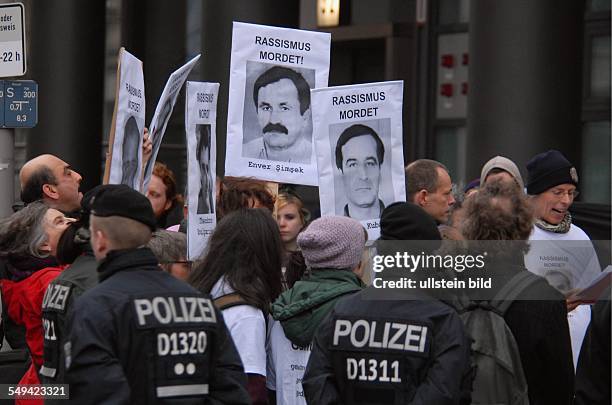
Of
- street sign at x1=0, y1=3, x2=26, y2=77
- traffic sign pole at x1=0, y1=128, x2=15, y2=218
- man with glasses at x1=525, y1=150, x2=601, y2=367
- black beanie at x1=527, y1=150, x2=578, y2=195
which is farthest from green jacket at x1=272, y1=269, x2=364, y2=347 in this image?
street sign at x1=0, y1=3, x2=26, y2=77

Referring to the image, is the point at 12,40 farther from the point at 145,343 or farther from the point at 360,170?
the point at 145,343

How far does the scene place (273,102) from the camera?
7.92 m

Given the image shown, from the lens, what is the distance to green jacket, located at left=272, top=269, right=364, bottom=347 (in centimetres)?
573

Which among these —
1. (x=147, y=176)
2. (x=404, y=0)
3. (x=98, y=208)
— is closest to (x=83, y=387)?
(x=98, y=208)

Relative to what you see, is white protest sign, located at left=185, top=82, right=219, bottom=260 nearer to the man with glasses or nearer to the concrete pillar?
the man with glasses

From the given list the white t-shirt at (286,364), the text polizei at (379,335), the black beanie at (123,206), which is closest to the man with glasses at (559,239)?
the white t-shirt at (286,364)

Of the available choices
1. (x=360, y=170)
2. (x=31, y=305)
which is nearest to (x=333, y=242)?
(x=360, y=170)

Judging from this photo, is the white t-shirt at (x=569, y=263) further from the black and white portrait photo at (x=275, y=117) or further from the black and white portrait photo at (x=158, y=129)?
the black and white portrait photo at (x=158, y=129)

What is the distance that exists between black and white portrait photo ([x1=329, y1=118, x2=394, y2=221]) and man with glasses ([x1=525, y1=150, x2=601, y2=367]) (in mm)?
824

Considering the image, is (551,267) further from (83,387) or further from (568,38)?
(568,38)

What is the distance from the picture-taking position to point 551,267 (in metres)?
6.58

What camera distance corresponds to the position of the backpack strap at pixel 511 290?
17.8ft

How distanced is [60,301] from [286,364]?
3.57 ft

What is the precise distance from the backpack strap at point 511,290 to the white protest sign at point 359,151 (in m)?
1.89
